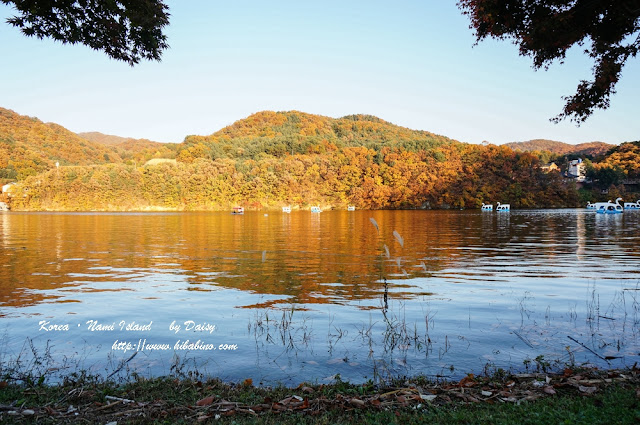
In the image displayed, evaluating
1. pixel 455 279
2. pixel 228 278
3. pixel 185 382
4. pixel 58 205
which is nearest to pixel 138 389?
pixel 185 382

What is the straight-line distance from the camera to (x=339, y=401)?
623 cm

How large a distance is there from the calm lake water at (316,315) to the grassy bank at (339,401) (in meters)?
1.05

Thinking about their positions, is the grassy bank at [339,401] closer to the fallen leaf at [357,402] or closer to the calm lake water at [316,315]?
the fallen leaf at [357,402]

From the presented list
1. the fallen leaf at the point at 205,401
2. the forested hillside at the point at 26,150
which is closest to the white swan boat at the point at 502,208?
the fallen leaf at the point at 205,401

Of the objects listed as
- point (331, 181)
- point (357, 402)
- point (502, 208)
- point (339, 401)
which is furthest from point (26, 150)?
point (357, 402)

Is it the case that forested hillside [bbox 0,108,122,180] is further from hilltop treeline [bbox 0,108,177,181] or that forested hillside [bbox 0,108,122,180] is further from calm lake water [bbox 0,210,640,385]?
calm lake water [bbox 0,210,640,385]

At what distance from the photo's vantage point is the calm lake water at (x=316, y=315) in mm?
8836

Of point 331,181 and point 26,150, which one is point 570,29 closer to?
point 331,181

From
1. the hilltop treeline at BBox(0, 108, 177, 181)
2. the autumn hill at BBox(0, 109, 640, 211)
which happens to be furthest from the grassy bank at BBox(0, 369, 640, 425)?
Answer: the hilltop treeline at BBox(0, 108, 177, 181)

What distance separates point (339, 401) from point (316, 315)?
21.1 feet

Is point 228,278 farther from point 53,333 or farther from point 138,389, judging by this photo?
point 138,389

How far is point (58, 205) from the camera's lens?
145750 mm

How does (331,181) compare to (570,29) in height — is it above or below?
above

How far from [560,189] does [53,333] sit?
145 metres
